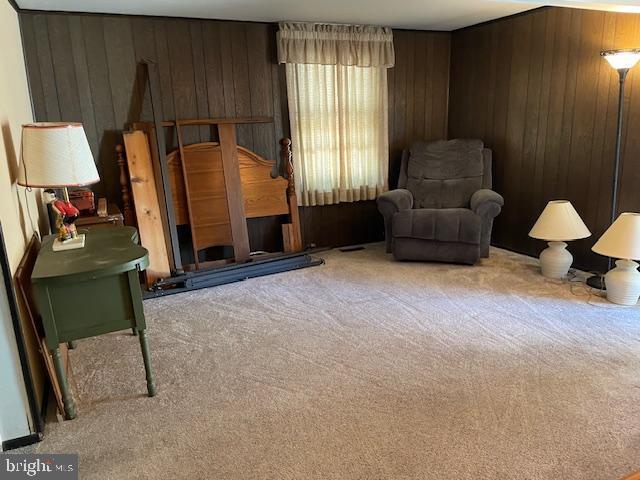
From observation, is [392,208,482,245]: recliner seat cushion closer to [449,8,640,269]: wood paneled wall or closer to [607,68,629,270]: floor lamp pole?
[449,8,640,269]: wood paneled wall

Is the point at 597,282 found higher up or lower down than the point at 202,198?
lower down

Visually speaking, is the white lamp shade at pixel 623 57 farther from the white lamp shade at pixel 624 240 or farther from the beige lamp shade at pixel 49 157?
the beige lamp shade at pixel 49 157

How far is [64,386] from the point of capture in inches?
76.8

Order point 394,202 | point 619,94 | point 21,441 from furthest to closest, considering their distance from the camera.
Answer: point 394,202 → point 619,94 → point 21,441

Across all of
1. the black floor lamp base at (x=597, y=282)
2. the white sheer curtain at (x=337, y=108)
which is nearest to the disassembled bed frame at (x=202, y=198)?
the white sheer curtain at (x=337, y=108)

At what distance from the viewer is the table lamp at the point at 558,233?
336cm

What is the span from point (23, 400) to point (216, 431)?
2.44ft

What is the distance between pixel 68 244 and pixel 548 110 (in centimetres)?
360

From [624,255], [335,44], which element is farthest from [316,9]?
[624,255]

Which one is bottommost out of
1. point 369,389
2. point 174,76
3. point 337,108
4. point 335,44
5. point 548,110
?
point 369,389

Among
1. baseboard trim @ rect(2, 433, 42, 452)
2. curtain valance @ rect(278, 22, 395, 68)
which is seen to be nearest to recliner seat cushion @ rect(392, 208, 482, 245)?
curtain valance @ rect(278, 22, 395, 68)

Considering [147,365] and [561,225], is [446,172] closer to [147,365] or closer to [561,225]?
[561,225]

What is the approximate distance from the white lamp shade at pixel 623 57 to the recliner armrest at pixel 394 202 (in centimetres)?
169

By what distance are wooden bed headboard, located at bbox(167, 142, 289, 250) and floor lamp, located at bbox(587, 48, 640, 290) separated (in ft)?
8.31
